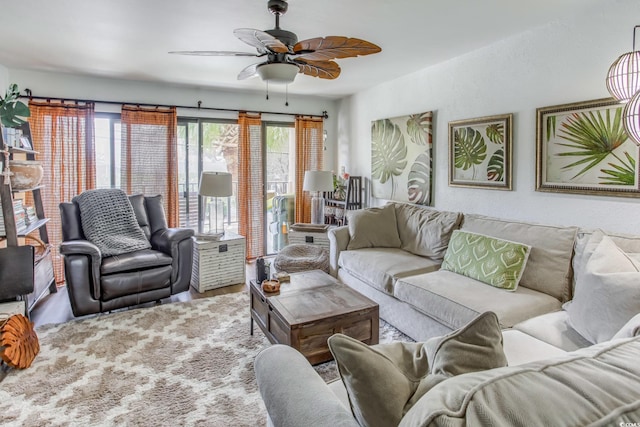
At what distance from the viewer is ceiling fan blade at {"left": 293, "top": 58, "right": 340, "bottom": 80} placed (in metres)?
2.46

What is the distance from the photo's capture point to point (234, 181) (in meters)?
5.15

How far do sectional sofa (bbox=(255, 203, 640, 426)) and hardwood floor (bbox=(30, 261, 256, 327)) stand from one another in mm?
1239

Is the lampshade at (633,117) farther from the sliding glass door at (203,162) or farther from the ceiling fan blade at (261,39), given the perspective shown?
the sliding glass door at (203,162)

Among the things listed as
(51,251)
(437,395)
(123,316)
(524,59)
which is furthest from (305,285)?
(51,251)

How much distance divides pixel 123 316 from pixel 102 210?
1.13 m

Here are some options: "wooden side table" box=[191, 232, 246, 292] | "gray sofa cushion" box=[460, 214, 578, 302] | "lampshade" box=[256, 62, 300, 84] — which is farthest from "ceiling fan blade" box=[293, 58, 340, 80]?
"wooden side table" box=[191, 232, 246, 292]

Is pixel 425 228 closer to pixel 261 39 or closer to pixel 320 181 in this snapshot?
pixel 320 181

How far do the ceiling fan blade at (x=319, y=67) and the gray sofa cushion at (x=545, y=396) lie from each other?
86.9 inches

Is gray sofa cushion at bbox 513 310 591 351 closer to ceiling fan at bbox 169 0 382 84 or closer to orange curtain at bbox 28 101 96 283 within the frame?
ceiling fan at bbox 169 0 382 84

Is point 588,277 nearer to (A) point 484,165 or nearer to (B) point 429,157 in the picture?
(A) point 484,165

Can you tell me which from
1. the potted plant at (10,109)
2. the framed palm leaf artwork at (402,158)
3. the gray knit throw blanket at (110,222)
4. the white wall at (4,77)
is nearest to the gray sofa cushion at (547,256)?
the framed palm leaf artwork at (402,158)

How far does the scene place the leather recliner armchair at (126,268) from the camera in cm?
310

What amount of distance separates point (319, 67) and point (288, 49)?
45 cm

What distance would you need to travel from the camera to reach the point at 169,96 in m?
4.68
